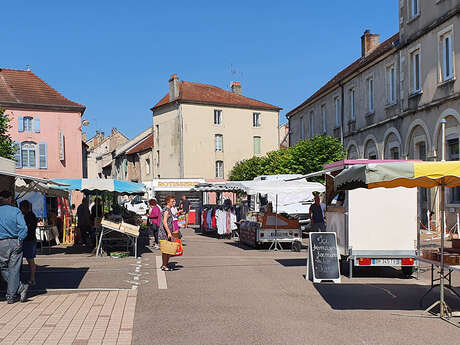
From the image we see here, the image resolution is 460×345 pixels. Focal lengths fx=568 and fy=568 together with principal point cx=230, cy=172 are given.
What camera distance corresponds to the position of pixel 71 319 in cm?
793

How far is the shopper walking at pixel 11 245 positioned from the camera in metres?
9.11

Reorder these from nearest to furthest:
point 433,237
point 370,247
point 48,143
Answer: point 370,247 → point 433,237 → point 48,143

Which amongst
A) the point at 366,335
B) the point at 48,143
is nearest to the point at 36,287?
the point at 366,335

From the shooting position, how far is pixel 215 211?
84.0 feet

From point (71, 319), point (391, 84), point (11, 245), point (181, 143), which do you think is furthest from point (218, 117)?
point (71, 319)

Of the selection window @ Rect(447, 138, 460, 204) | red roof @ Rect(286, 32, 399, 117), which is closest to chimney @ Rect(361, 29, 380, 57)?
red roof @ Rect(286, 32, 399, 117)

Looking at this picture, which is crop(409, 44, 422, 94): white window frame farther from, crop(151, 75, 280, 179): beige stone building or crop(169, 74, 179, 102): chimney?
crop(169, 74, 179, 102): chimney

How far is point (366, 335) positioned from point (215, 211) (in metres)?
18.7

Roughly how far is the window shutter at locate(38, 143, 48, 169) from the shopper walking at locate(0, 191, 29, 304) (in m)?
33.7

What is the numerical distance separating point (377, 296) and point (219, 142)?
1862 inches

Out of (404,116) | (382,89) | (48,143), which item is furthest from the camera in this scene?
(48,143)

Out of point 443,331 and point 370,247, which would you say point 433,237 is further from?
point 443,331

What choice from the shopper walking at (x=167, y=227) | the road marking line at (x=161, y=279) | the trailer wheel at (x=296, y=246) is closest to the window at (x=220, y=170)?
the trailer wheel at (x=296, y=246)

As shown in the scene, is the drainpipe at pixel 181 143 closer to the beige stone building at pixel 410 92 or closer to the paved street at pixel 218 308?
the beige stone building at pixel 410 92
